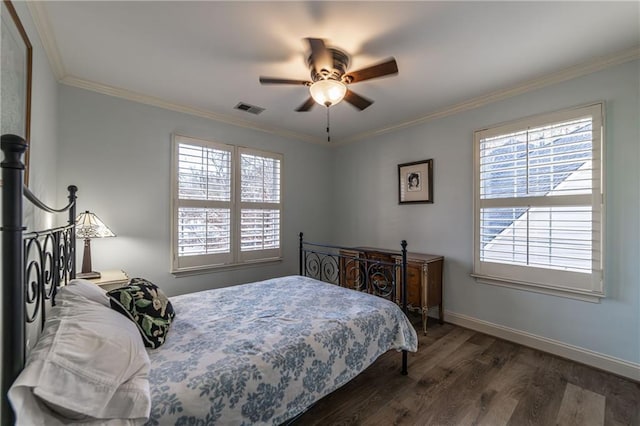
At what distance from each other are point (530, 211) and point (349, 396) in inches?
96.2

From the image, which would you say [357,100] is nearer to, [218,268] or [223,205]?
[223,205]

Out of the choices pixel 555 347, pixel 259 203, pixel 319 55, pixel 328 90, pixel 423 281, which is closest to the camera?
pixel 319 55

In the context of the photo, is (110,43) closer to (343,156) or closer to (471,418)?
(343,156)

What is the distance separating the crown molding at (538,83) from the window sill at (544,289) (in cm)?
196

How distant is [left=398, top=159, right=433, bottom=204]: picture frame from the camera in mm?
3568

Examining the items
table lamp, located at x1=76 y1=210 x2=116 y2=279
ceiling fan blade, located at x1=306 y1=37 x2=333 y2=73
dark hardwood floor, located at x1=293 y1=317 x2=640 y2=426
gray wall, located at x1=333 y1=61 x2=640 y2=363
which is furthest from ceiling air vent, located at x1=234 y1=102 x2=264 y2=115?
dark hardwood floor, located at x1=293 y1=317 x2=640 y2=426

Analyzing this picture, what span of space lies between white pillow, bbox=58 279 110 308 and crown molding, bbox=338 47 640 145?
3.72 m

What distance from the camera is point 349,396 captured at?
2000mm

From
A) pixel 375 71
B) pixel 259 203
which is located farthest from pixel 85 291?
pixel 259 203

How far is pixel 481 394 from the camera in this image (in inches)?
80.0

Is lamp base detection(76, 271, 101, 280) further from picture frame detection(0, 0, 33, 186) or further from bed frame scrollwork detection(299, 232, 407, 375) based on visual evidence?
bed frame scrollwork detection(299, 232, 407, 375)

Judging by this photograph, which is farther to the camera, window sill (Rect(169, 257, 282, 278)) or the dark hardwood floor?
window sill (Rect(169, 257, 282, 278))

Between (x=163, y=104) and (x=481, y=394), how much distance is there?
4.15m

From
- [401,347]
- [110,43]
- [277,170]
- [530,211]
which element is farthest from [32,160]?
[530,211]
